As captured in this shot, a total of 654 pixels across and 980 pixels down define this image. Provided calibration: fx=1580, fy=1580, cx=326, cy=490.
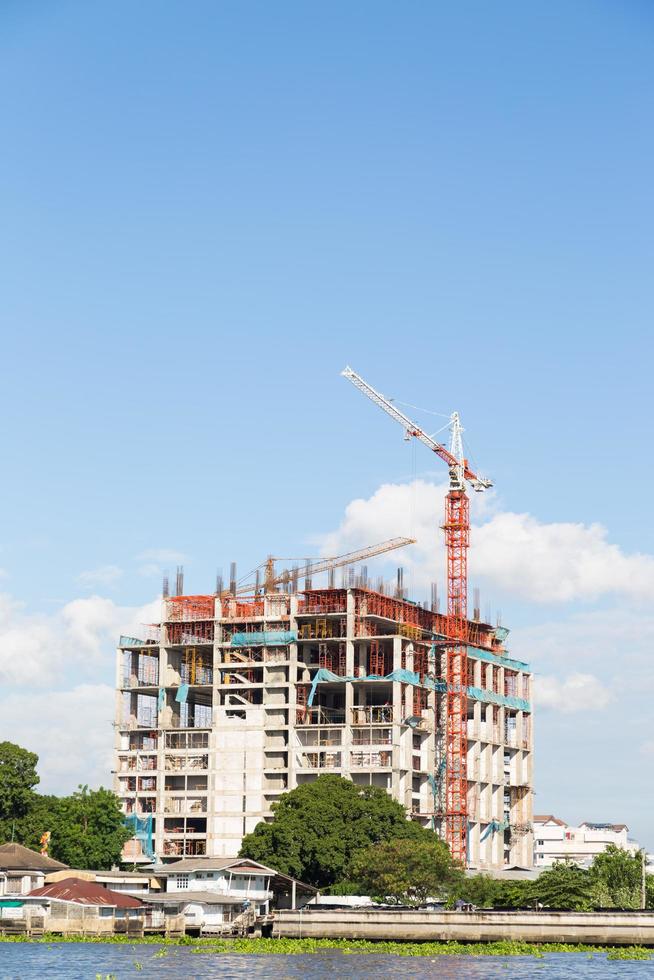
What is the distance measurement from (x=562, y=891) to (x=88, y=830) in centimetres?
6500

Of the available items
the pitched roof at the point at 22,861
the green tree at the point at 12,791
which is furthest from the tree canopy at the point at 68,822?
the pitched roof at the point at 22,861

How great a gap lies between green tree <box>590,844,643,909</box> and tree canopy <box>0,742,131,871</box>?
60139mm

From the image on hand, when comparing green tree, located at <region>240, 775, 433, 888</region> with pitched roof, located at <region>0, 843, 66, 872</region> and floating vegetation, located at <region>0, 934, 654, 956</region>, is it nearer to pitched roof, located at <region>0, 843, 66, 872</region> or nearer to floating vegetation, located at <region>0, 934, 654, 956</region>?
pitched roof, located at <region>0, 843, 66, 872</region>

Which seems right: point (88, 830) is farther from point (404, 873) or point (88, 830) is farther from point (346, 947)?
point (346, 947)

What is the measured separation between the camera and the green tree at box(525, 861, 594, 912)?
157125mm

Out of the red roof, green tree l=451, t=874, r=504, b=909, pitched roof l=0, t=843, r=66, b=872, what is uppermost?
pitched roof l=0, t=843, r=66, b=872

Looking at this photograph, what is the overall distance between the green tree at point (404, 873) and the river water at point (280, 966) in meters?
30.9

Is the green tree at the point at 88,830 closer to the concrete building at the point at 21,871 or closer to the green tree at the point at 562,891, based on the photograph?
the concrete building at the point at 21,871

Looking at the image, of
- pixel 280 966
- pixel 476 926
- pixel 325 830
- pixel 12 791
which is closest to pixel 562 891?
pixel 476 926

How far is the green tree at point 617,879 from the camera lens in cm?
16338

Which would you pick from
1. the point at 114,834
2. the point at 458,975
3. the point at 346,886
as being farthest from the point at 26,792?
the point at 458,975

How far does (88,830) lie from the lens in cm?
19550

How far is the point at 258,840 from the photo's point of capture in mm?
176000

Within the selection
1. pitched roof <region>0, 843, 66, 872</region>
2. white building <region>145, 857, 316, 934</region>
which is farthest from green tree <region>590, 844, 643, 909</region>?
pitched roof <region>0, 843, 66, 872</region>
